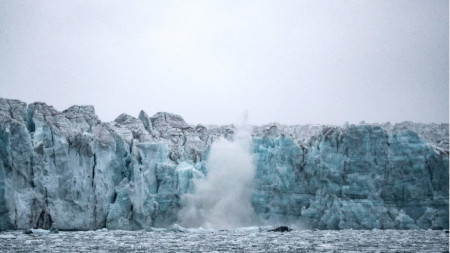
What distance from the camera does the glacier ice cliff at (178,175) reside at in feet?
84.1

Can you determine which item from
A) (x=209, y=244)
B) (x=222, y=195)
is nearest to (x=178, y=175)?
(x=222, y=195)

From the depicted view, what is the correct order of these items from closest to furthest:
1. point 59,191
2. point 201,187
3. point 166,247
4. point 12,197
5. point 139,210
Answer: point 166,247 → point 12,197 → point 59,191 → point 139,210 → point 201,187

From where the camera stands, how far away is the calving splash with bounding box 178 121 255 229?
3002cm

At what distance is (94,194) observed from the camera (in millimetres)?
27312

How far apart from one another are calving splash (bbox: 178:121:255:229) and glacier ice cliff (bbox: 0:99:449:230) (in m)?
0.47

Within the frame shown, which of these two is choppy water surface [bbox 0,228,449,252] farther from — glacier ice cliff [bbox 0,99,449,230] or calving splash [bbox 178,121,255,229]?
calving splash [bbox 178,121,255,229]

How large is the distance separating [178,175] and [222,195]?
10.3 ft

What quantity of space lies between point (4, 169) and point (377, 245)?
697 inches

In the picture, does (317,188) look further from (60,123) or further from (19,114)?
(19,114)

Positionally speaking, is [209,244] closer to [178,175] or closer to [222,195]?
[178,175]

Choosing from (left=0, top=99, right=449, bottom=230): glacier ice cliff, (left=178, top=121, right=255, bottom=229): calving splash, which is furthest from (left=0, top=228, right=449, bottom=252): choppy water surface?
(left=178, top=121, right=255, bottom=229): calving splash

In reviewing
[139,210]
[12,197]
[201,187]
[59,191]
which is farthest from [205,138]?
[12,197]

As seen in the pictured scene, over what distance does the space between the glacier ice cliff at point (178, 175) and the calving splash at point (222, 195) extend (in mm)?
473

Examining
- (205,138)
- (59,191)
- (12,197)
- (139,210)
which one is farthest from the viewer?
(205,138)
